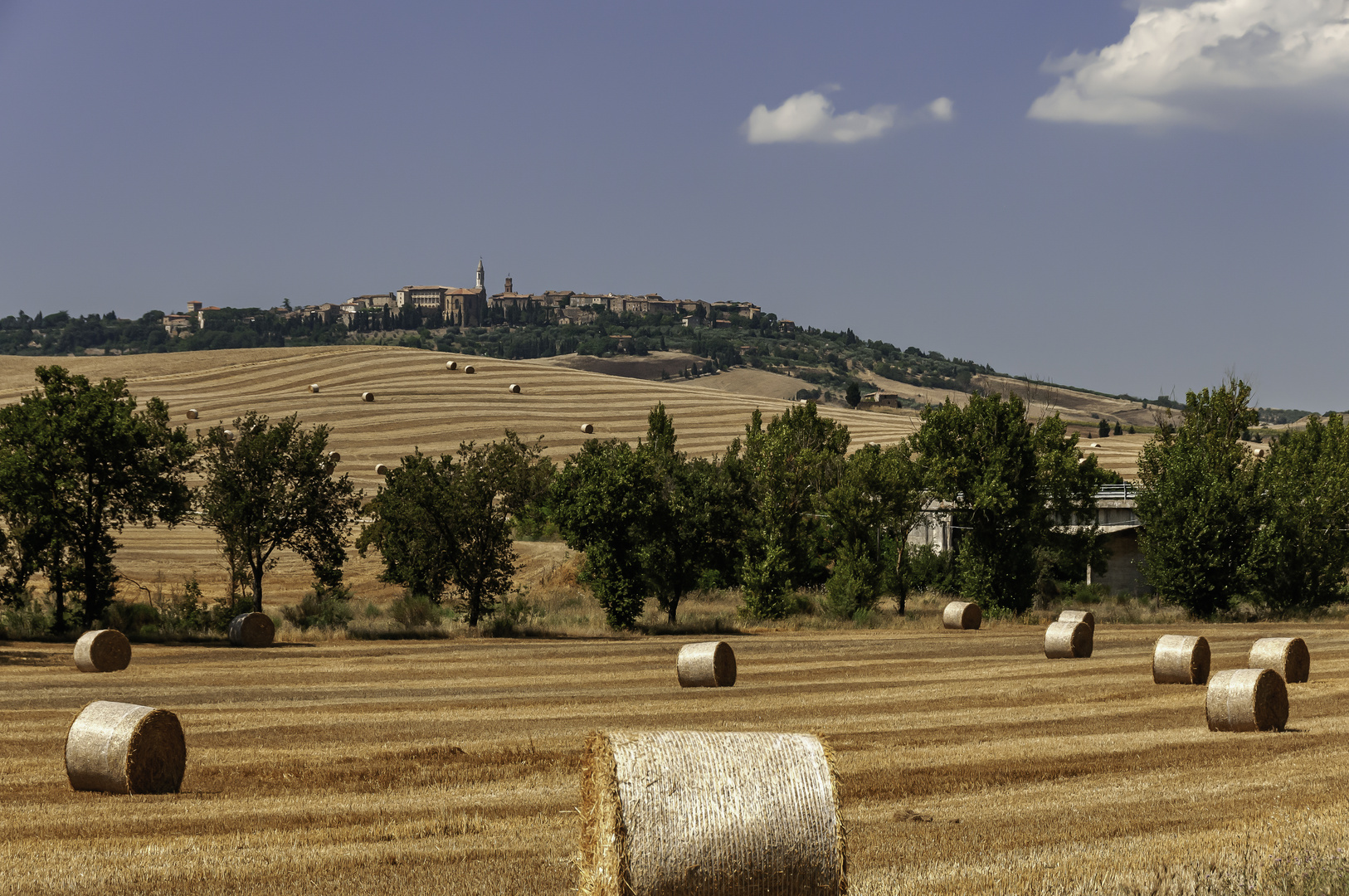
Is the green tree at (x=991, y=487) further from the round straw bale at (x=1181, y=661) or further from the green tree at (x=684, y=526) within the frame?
the round straw bale at (x=1181, y=661)

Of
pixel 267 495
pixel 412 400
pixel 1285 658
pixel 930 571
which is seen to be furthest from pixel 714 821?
pixel 412 400

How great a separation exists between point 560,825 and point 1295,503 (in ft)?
161

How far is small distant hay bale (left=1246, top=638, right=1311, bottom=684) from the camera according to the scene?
2508 cm

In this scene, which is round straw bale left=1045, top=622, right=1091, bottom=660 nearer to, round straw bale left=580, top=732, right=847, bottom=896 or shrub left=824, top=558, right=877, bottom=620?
shrub left=824, top=558, right=877, bottom=620

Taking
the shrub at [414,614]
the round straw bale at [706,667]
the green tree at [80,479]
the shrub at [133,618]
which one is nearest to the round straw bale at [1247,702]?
the round straw bale at [706,667]

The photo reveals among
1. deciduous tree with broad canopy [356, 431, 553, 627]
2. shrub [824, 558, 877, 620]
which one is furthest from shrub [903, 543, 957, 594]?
deciduous tree with broad canopy [356, 431, 553, 627]

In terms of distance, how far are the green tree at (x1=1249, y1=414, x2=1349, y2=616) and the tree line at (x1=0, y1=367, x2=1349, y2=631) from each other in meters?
0.10

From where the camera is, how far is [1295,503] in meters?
52.8

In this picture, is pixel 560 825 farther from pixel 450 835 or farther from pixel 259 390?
pixel 259 390

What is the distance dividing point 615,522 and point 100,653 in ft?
61.8

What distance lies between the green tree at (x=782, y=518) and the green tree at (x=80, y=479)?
21.7m

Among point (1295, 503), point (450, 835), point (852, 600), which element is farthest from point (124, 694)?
point (1295, 503)

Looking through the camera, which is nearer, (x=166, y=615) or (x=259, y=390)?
(x=166, y=615)

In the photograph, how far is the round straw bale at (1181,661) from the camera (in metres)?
25.3
